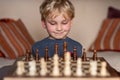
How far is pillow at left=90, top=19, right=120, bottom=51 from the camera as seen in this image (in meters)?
2.70

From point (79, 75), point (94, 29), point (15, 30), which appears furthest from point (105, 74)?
point (94, 29)

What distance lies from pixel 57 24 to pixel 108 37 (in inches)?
52.3

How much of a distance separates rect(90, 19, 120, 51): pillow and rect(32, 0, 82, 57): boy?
1056 millimetres

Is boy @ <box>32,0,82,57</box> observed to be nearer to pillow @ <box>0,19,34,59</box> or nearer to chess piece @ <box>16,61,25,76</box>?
chess piece @ <box>16,61,25,76</box>

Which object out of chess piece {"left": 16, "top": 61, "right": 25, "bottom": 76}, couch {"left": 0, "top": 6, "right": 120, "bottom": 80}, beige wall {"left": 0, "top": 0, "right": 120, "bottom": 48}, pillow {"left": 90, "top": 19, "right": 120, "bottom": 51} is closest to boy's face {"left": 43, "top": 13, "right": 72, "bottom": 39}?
chess piece {"left": 16, "top": 61, "right": 25, "bottom": 76}

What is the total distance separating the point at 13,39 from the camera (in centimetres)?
261

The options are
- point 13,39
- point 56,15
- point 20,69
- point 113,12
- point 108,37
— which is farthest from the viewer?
point 113,12

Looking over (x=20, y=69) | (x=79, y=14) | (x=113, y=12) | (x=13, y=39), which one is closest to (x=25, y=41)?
(x=13, y=39)

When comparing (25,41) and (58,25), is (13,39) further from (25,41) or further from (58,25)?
(58,25)

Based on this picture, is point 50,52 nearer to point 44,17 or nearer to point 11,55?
point 44,17

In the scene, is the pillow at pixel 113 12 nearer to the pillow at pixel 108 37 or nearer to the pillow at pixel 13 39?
the pillow at pixel 108 37

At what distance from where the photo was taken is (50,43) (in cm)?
166

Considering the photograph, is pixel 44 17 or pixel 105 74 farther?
pixel 44 17

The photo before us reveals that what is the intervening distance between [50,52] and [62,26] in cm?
Answer: 17
